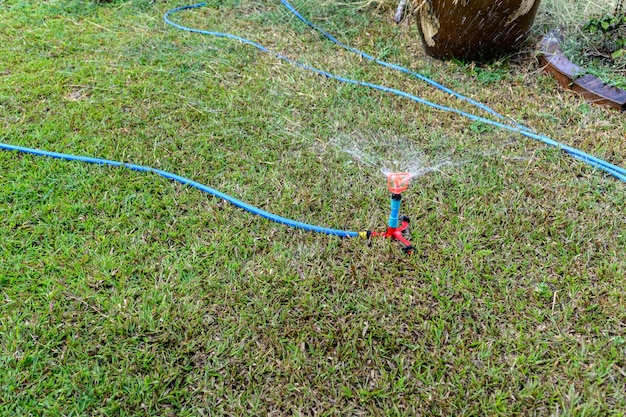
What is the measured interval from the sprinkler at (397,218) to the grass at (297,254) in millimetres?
52

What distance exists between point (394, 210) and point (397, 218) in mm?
72

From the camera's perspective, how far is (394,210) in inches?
77.2

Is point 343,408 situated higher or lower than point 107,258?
higher

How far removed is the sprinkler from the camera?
1895 millimetres

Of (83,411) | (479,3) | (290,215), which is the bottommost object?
(83,411)

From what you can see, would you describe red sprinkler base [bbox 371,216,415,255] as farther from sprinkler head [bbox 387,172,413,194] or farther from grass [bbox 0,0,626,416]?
sprinkler head [bbox 387,172,413,194]

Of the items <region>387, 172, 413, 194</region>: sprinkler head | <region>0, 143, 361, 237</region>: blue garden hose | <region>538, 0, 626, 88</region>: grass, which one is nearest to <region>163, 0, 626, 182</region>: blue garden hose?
<region>538, 0, 626, 88</region>: grass

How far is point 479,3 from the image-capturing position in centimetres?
305

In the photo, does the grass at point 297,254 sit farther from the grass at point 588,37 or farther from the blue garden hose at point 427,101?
the grass at point 588,37

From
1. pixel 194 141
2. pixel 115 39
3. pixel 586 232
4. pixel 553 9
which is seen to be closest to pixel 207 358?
pixel 194 141

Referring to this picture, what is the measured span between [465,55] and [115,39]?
2.63 meters

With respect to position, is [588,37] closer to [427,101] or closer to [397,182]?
[427,101]

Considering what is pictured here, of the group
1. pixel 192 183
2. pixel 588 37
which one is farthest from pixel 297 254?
pixel 588 37

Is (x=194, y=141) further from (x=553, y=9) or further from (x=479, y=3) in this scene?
(x=553, y=9)
